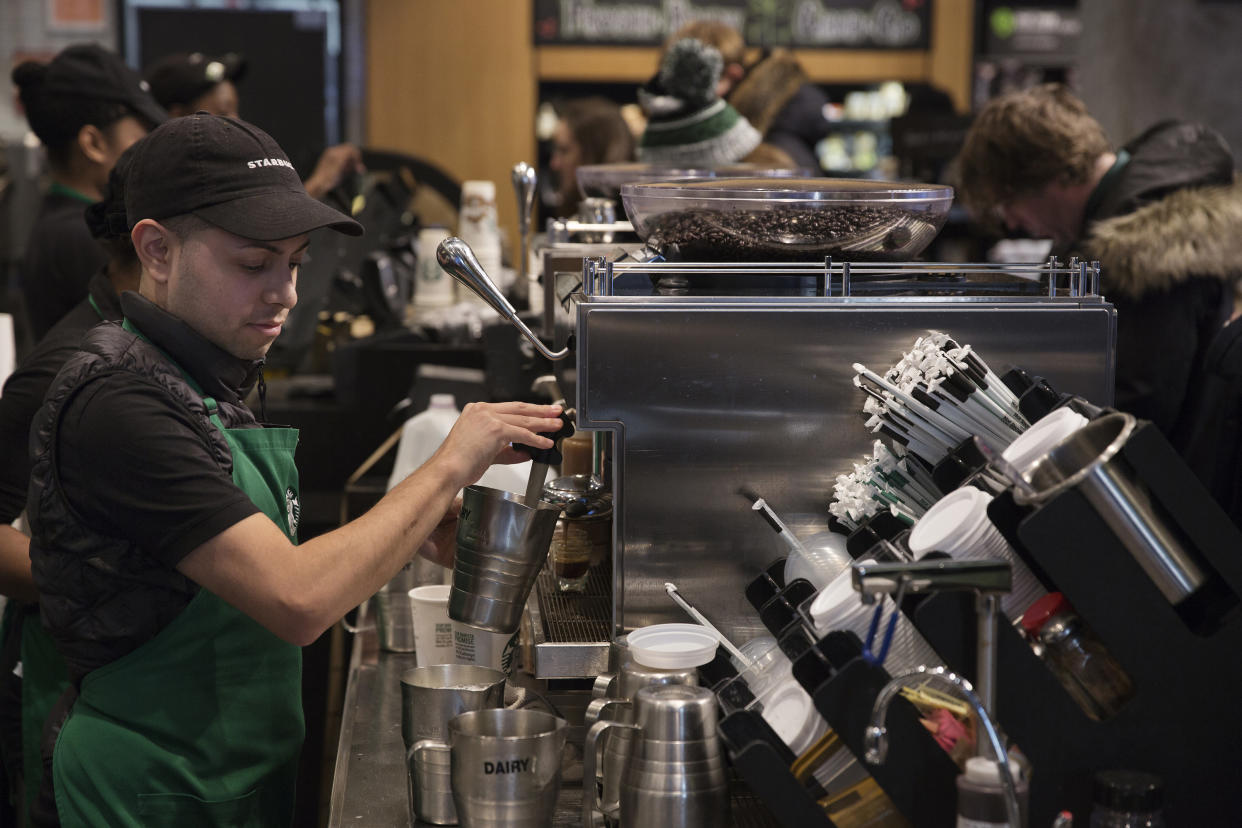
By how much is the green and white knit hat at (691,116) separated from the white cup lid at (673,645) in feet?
6.87

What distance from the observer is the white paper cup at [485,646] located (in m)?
1.63

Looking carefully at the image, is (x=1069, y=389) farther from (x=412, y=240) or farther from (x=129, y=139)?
(x=412, y=240)

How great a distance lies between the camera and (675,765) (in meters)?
1.20

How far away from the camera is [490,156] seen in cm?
723

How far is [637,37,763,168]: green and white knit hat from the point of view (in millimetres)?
3348

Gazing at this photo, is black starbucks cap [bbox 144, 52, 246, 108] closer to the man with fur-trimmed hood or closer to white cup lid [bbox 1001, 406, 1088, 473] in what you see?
the man with fur-trimmed hood

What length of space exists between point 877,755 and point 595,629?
0.62 m

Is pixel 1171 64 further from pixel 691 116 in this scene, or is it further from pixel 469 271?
pixel 469 271

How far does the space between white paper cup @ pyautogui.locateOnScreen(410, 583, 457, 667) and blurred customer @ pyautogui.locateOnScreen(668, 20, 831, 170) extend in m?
3.04

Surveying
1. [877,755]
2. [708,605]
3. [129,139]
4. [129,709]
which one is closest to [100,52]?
[129,139]

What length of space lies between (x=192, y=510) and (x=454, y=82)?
20.1ft

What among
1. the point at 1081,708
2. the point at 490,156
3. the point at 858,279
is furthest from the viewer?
the point at 490,156

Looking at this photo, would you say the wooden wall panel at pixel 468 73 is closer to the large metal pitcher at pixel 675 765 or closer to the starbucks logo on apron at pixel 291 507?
the starbucks logo on apron at pixel 291 507

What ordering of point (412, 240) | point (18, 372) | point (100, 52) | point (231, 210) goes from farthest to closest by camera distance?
point (412, 240), point (100, 52), point (18, 372), point (231, 210)
